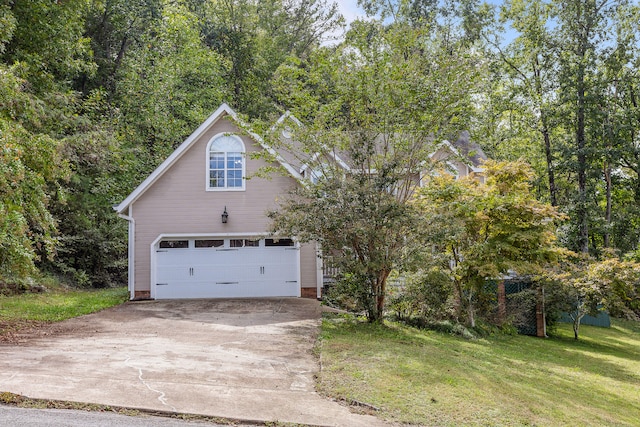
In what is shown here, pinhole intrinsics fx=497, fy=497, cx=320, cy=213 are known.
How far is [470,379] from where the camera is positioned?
7.13 m

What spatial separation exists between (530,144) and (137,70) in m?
20.6

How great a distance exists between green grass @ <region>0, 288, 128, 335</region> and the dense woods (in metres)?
1.03

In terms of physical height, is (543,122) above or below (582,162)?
above

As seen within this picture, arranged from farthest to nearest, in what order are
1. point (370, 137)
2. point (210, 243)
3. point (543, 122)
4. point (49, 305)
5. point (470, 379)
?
point (543, 122) → point (210, 243) → point (49, 305) → point (370, 137) → point (470, 379)

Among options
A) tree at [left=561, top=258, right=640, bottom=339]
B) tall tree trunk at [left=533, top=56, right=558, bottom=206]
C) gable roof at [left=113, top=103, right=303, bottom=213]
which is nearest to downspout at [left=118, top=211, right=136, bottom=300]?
gable roof at [left=113, top=103, right=303, bottom=213]

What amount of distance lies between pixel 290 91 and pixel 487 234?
632 cm

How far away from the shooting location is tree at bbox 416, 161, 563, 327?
40.3 feet

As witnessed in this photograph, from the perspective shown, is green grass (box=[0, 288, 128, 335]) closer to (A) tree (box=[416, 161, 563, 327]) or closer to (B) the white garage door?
(B) the white garage door

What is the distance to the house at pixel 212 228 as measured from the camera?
1495 centimetres

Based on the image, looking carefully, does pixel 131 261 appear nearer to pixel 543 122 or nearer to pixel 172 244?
pixel 172 244

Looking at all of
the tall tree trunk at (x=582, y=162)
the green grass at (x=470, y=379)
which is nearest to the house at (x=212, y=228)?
the green grass at (x=470, y=379)

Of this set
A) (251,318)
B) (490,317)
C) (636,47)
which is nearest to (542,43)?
(636,47)

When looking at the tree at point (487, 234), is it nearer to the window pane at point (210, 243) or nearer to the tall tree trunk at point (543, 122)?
the window pane at point (210, 243)

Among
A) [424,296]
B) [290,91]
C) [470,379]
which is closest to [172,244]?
[290,91]
